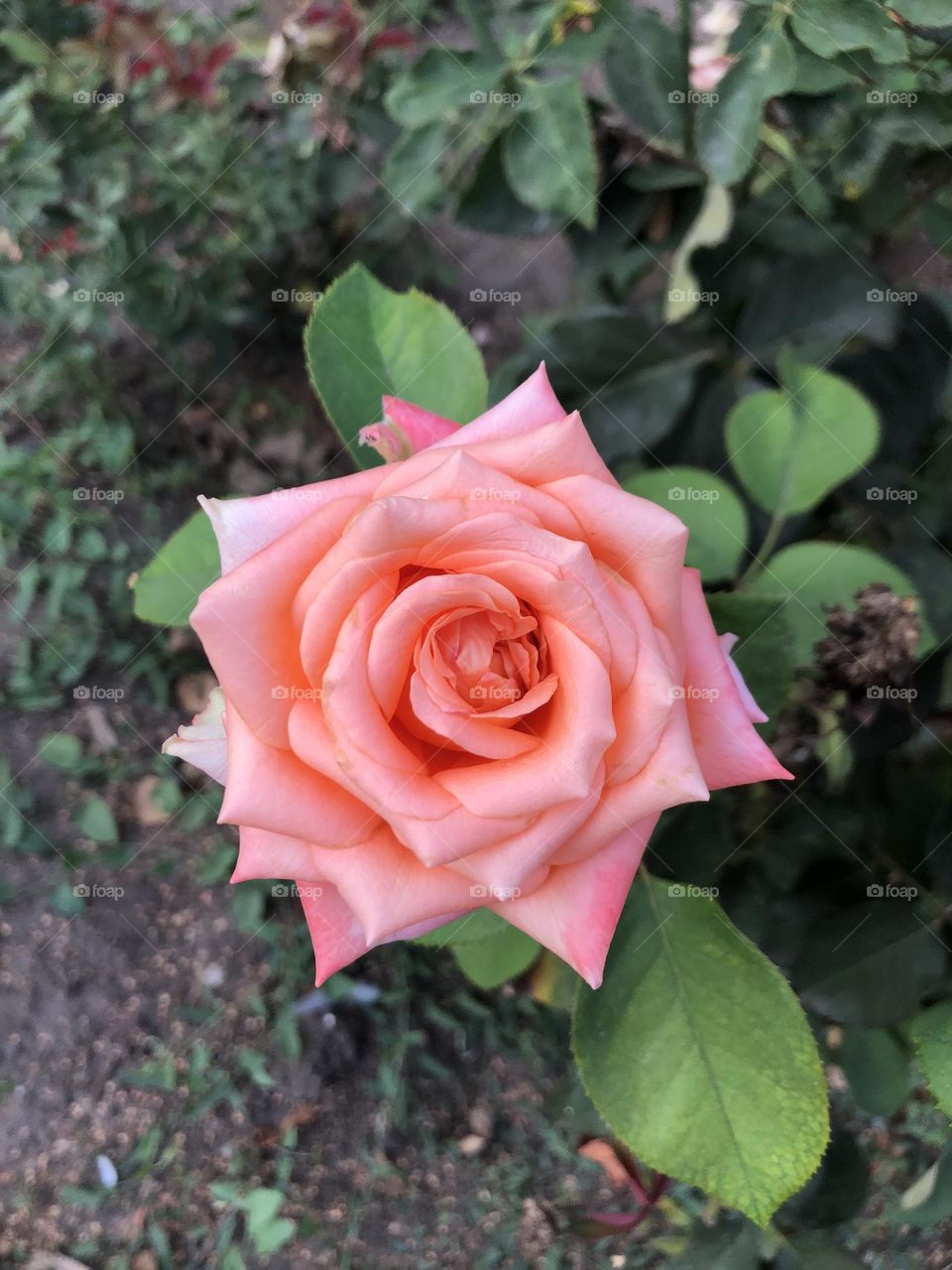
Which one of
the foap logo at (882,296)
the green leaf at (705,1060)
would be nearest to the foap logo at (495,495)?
the green leaf at (705,1060)

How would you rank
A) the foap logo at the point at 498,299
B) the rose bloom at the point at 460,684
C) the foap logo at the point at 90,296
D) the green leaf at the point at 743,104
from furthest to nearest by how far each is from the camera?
the foap logo at the point at 498,299 → the foap logo at the point at 90,296 → the green leaf at the point at 743,104 → the rose bloom at the point at 460,684

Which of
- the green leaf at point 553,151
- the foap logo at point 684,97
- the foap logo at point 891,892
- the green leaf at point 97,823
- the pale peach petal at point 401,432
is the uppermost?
the foap logo at point 684,97

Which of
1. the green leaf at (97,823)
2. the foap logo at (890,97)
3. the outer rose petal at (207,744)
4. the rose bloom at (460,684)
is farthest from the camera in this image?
the green leaf at (97,823)

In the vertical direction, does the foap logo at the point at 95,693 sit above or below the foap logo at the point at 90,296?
below

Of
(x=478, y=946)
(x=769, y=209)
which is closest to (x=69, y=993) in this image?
(x=478, y=946)

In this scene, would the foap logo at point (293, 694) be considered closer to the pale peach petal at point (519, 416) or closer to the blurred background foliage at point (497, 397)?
the pale peach petal at point (519, 416)

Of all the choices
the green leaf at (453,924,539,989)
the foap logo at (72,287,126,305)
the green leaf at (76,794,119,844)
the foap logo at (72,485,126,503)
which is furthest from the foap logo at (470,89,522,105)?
the green leaf at (76,794,119,844)

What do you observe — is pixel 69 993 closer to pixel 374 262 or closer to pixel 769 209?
pixel 374 262
